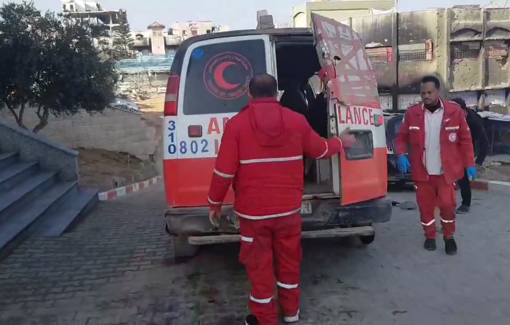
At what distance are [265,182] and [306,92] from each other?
9.31 ft

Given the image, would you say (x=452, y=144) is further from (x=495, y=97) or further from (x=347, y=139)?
(x=495, y=97)

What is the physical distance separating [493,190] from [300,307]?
5441 millimetres

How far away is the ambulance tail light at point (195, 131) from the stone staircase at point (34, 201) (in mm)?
2620

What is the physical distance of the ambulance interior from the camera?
4974 mm


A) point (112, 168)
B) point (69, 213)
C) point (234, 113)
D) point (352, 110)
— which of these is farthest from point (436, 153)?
point (112, 168)

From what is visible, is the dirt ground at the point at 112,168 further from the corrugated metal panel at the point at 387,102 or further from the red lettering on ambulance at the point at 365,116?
the red lettering on ambulance at the point at 365,116

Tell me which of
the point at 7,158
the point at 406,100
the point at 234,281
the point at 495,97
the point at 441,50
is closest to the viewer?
the point at 234,281

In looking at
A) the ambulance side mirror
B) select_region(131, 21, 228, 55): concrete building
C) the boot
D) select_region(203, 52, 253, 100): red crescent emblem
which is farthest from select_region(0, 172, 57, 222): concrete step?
select_region(131, 21, 228, 55): concrete building

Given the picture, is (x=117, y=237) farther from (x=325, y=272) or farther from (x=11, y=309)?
(x=325, y=272)

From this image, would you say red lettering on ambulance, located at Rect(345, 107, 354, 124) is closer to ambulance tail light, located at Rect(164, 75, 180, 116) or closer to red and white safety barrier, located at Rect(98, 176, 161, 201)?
ambulance tail light, located at Rect(164, 75, 180, 116)

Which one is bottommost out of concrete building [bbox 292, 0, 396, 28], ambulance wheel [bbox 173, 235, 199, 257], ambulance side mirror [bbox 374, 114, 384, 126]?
ambulance wheel [bbox 173, 235, 199, 257]

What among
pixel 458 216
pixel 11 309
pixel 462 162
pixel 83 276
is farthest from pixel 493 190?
pixel 11 309

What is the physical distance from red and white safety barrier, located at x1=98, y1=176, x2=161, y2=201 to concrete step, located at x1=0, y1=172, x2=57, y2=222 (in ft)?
3.88

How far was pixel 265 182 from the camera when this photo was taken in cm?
349
